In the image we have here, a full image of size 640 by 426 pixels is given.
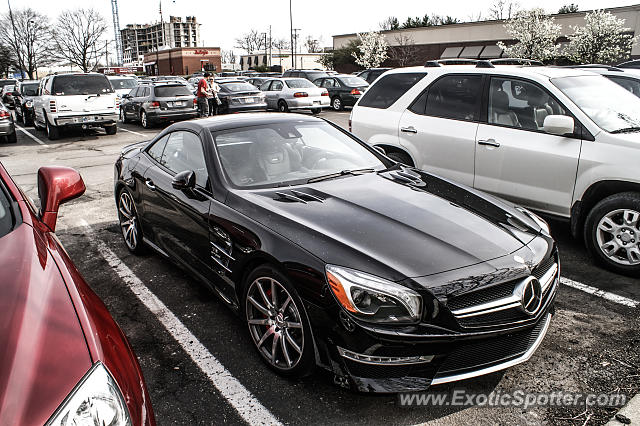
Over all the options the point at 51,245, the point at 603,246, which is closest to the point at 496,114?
the point at 603,246

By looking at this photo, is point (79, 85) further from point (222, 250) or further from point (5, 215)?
point (5, 215)

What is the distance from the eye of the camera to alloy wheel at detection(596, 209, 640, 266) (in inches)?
177

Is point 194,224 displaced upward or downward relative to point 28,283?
downward

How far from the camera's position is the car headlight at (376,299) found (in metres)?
2.58

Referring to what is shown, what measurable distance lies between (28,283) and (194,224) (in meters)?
2.04

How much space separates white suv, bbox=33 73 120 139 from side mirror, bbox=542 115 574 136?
14.0 meters

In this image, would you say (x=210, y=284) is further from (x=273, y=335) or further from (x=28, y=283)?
(x=28, y=283)

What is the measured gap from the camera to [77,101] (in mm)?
15195

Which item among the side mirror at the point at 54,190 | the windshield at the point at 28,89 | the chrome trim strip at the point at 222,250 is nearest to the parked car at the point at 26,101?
the windshield at the point at 28,89

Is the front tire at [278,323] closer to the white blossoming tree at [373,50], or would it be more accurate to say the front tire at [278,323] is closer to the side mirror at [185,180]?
the side mirror at [185,180]

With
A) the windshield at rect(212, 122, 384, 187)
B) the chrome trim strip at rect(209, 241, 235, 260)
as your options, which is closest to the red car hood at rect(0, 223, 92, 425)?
the chrome trim strip at rect(209, 241, 235, 260)

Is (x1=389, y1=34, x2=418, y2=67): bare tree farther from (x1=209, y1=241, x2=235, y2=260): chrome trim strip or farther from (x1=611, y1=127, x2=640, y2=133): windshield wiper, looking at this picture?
(x1=209, y1=241, x2=235, y2=260): chrome trim strip

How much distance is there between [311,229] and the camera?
9.93 feet

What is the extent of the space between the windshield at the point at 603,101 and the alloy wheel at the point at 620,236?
83cm
